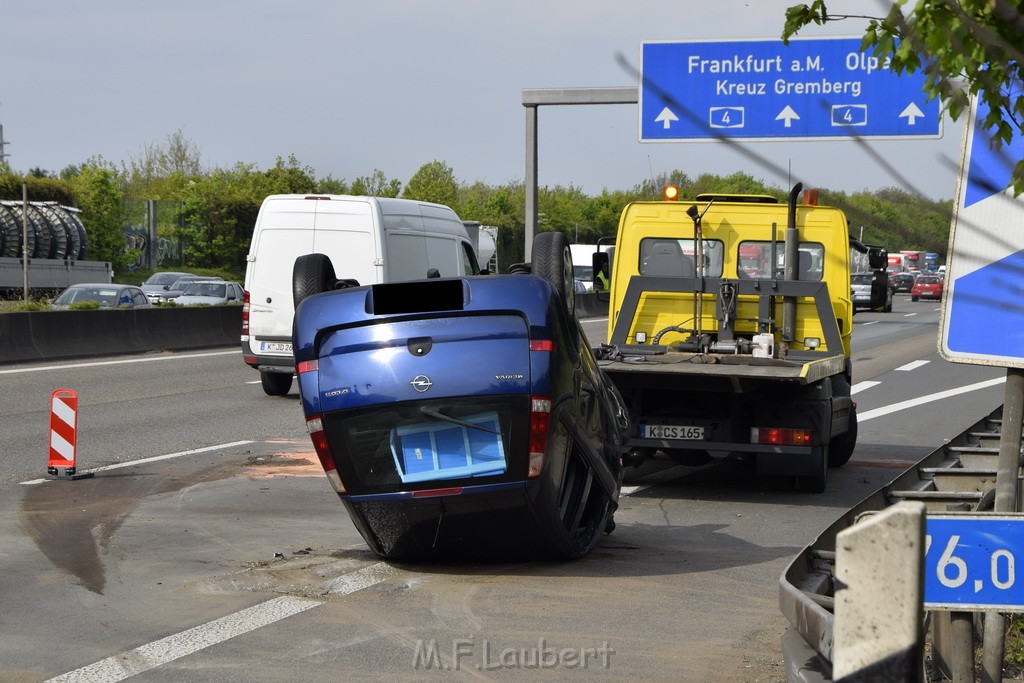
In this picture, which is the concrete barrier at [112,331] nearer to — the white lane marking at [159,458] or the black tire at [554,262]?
the white lane marking at [159,458]

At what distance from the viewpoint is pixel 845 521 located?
4.70 m

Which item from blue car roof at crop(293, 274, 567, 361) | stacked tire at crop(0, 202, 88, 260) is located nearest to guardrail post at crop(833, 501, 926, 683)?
blue car roof at crop(293, 274, 567, 361)

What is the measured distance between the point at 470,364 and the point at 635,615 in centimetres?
157

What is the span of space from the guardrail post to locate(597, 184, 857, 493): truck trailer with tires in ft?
26.6

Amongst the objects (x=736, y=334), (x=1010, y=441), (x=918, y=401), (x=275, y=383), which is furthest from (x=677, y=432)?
(x=918, y=401)

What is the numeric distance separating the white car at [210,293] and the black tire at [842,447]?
81.5 feet

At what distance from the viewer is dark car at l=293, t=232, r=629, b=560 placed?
7.12 metres

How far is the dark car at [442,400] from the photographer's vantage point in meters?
7.12

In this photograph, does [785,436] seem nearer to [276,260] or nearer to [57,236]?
[276,260]

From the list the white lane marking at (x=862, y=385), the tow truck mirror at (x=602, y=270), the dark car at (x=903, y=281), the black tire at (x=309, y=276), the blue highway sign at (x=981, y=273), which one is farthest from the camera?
the dark car at (x=903, y=281)

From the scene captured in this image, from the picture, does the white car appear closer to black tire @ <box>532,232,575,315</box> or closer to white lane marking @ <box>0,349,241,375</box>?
white lane marking @ <box>0,349,241,375</box>

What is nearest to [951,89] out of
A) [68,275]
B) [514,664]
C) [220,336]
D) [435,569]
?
[514,664]

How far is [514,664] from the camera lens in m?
5.85

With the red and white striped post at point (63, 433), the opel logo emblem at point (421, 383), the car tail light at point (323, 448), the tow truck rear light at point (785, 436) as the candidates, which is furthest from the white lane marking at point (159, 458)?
the tow truck rear light at point (785, 436)
